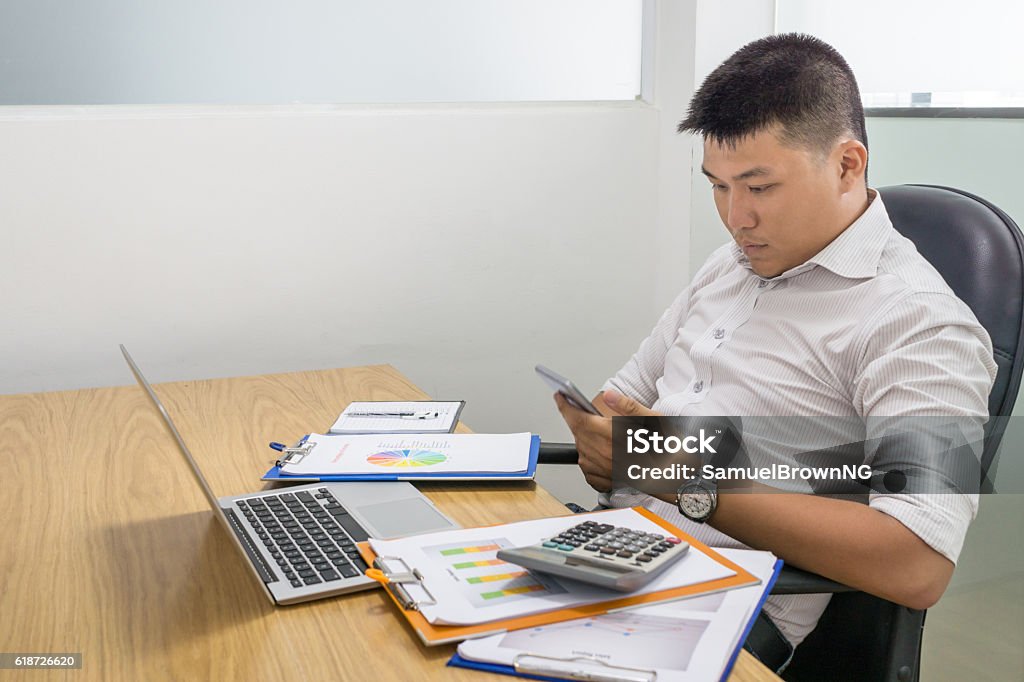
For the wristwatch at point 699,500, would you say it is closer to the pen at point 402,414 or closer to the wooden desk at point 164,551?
the wooden desk at point 164,551

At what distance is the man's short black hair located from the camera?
1302mm

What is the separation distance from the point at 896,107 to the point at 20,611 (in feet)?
5.86

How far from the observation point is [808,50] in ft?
4.44

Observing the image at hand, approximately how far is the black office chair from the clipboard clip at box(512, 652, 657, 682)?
1.00 feet

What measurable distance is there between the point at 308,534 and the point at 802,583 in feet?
1.84

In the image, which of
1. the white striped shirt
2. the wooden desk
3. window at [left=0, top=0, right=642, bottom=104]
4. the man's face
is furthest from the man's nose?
window at [left=0, top=0, right=642, bottom=104]

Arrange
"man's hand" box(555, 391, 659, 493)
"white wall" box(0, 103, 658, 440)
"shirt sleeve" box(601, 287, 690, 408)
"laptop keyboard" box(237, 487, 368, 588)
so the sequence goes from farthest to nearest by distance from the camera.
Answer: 1. "white wall" box(0, 103, 658, 440)
2. "shirt sleeve" box(601, 287, 690, 408)
3. "man's hand" box(555, 391, 659, 493)
4. "laptop keyboard" box(237, 487, 368, 588)

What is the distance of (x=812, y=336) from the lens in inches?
51.1

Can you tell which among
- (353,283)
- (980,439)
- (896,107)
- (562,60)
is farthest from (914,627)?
(562,60)

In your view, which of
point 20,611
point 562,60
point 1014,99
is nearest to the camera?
point 20,611

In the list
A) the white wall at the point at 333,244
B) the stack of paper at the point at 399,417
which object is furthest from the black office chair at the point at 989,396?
the white wall at the point at 333,244

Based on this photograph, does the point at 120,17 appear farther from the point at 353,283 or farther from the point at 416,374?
the point at 416,374

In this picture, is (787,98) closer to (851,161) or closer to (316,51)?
(851,161)

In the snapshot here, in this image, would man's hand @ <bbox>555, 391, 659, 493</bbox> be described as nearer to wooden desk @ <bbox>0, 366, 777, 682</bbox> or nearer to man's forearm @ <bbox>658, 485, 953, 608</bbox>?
wooden desk @ <bbox>0, 366, 777, 682</bbox>
